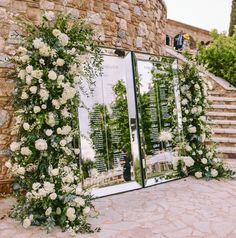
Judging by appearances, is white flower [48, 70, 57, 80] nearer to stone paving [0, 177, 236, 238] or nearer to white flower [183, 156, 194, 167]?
stone paving [0, 177, 236, 238]

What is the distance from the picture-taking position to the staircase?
7.32m

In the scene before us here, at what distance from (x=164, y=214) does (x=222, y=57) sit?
7.09 metres

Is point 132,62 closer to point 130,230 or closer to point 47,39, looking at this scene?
point 47,39

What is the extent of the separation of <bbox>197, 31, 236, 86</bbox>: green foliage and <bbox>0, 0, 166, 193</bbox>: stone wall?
3.00 m

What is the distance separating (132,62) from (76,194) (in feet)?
7.80

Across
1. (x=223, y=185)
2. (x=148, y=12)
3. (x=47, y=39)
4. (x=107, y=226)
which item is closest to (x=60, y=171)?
(x=107, y=226)

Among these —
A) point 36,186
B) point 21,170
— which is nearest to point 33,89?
point 21,170

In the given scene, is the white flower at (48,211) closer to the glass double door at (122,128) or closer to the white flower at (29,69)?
the glass double door at (122,128)

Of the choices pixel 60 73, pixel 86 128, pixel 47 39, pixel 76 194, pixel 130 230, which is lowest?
pixel 130 230

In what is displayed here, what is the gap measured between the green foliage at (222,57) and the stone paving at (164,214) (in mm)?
5226

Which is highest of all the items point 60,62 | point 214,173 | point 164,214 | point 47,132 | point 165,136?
point 60,62

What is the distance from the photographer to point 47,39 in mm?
4020

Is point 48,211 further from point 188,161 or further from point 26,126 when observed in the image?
point 188,161

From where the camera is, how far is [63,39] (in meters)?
3.96
